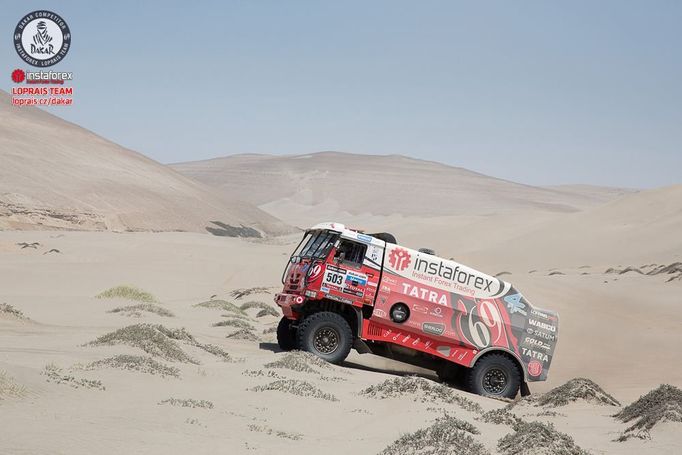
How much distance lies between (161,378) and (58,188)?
70.8m

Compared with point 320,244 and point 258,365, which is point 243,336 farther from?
point 258,365

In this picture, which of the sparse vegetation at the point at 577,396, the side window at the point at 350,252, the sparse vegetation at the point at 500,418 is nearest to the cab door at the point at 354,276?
the side window at the point at 350,252

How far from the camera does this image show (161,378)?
37.5 feet

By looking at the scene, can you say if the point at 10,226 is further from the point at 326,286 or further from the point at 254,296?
the point at 326,286

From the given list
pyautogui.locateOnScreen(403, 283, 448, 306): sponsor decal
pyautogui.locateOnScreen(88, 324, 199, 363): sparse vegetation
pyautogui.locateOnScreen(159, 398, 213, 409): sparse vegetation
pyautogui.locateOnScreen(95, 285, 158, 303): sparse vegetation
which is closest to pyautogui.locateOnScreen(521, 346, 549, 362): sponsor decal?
pyautogui.locateOnScreen(403, 283, 448, 306): sponsor decal

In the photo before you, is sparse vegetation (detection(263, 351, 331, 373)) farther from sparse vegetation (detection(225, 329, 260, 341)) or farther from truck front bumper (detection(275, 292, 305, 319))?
sparse vegetation (detection(225, 329, 260, 341))

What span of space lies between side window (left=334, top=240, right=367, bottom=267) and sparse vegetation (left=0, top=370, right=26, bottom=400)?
8.07 metres

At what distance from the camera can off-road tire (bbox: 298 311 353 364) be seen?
15.7 metres

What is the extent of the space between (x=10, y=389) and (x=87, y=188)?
3042 inches

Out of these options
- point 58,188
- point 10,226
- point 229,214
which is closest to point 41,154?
point 58,188

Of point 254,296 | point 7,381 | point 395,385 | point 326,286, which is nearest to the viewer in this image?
point 7,381

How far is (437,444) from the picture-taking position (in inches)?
329

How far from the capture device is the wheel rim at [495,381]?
15812 mm

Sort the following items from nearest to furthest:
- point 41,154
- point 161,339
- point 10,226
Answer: point 161,339, point 10,226, point 41,154
